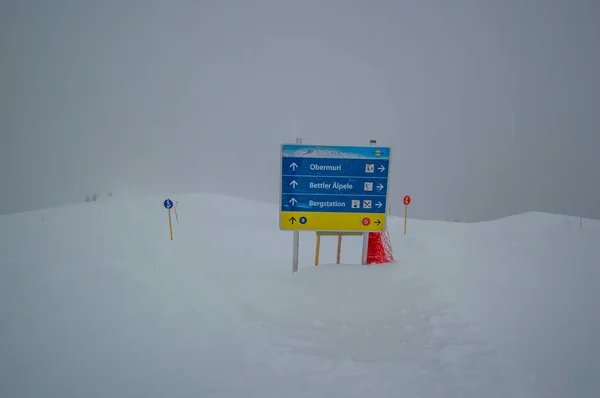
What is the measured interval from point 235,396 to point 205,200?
42.7 ft

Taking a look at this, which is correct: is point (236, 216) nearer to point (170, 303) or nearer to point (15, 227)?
point (15, 227)

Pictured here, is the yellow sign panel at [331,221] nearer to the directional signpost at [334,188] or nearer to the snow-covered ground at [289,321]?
the directional signpost at [334,188]

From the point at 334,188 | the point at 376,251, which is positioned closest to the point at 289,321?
the point at 334,188

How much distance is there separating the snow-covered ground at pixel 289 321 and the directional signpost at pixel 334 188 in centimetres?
100

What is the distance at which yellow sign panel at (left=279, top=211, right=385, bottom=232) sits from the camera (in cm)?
597

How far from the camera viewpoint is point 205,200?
1445 centimetres

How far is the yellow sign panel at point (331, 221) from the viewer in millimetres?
5969

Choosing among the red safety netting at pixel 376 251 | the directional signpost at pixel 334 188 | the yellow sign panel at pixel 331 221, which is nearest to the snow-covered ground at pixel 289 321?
the red safety netting at pixel 376 251

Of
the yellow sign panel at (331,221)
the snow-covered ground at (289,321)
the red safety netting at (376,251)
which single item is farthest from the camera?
the red safety netting at (376,251)

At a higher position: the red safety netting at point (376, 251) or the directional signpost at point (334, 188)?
the directional signpost at point (334, 188)

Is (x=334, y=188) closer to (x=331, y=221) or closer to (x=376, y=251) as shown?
(x=331, y=221)

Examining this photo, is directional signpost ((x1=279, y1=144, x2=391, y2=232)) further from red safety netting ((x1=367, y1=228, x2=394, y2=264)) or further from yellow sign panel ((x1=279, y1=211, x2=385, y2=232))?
red safety netting ((x1=367, y1=228, x2=394, y2=264))

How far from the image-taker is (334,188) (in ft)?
19.4

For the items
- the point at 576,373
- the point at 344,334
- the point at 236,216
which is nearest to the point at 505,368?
the point at 576,373
